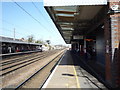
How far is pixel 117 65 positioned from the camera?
5598 millimetres

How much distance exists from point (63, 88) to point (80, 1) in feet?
14.5

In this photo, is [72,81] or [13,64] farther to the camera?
[13,64]

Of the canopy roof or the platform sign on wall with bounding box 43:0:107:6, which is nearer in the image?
the platform sign on wall with bounding box 43:0:107:6

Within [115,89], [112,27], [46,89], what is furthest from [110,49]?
[46,89]

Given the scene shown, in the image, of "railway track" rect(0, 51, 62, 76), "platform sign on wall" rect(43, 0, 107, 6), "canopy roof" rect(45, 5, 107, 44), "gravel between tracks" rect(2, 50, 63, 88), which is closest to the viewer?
"platform sign on wall" rect(43, 0, 107, 6)

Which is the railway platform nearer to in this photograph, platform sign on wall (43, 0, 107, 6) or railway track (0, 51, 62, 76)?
platform sign on wall (43, 0, 107, 6)

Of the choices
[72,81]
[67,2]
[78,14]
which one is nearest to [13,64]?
[78,14]

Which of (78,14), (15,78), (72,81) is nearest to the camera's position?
(72,81)

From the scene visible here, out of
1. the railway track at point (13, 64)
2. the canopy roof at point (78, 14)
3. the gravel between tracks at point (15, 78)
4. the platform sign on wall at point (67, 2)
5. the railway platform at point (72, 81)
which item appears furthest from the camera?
the railway track at point (13, 64)

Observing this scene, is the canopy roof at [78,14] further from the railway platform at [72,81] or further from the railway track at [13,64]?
the railway track at [13,64]

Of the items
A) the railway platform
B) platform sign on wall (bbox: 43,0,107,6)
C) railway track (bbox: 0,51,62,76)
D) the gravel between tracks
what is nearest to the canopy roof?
platform sign on wall (bbox: 43,0,107,6)

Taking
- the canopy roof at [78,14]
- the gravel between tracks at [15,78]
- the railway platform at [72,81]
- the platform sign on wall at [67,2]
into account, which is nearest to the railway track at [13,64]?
the gravel between tracks at [15,78]

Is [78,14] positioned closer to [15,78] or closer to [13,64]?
[15,78]

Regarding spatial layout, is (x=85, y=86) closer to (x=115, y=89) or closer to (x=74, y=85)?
(x=74, y=85)
